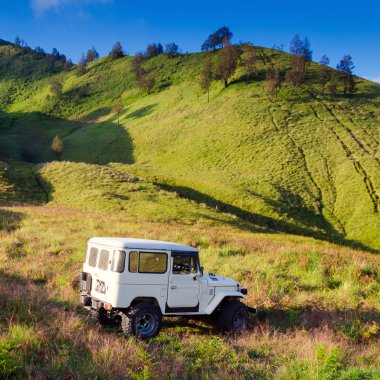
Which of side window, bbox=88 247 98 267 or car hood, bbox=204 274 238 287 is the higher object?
side window, bbox=88 247 98 267

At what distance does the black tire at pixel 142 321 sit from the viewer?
10.2 metres

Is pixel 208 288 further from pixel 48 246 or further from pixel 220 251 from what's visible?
pixel 48 246

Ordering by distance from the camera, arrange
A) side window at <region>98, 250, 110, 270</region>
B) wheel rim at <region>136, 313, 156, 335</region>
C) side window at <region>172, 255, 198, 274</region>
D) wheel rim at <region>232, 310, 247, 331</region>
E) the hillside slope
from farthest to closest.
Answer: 1. the hillside slope
2. wheel rim at <region>232, 310, 247, 331</region>
3. side window at <region>172, 255, 198, 274</region>
4. side window at <region>98, 250, 110, 270</region>
5. wheel rim at <region>136, 313, 156, 335</region>

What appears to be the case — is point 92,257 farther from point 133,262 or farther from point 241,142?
point 241,142

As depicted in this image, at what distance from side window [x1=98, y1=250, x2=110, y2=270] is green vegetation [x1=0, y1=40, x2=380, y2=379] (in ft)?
5.41

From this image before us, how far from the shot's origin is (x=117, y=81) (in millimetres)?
150875

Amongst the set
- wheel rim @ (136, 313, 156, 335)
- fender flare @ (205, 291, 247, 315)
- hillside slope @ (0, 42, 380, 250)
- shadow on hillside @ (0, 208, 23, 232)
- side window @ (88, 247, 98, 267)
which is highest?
hillside slope @ (0, 42, 380, 250)

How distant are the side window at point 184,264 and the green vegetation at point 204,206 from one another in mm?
1833

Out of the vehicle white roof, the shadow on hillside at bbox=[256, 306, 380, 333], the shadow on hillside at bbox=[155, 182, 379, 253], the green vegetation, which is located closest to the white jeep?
the vehicle white roof

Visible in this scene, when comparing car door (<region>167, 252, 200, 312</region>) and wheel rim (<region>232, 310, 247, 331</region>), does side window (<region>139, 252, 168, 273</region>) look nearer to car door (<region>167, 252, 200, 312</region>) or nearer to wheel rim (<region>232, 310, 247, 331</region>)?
car door (<region>167, 252, 200, 312</region>)

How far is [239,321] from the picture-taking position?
40.0 ft

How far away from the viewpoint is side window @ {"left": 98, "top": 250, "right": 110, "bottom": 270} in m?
11.3

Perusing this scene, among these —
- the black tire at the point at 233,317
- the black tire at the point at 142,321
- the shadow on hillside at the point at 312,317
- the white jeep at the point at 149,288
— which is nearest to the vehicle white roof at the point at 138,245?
the white jeep at the point at 149,288

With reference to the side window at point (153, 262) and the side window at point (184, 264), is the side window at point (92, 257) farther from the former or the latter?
the side window at point (184, 264)
